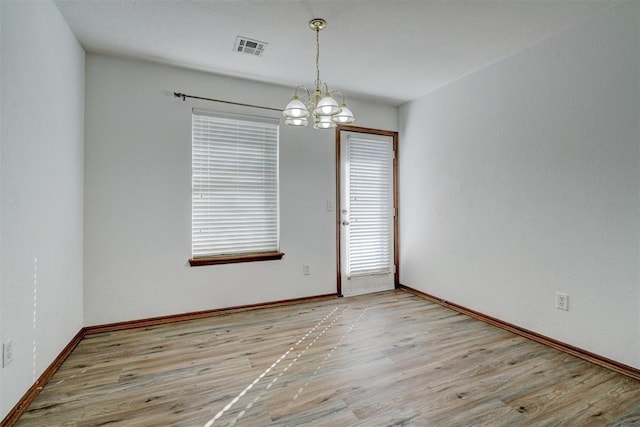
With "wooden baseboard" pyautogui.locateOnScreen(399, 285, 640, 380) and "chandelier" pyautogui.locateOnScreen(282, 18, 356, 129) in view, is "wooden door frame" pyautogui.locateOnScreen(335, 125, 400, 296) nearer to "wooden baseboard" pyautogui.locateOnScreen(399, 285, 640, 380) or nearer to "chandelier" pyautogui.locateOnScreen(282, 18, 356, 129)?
"wooden baseboard" pyautogui.locateOnScreen(399, 285, 640, 380)

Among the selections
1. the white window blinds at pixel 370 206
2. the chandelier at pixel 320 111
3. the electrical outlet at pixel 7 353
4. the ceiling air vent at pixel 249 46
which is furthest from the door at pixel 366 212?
the electrical outlet at pixel 7 353

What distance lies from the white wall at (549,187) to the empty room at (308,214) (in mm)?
16

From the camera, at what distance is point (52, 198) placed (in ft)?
7.10

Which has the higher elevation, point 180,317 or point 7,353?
point 7,353

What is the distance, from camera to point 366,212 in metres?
4.18

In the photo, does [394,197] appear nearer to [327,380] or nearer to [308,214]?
[308,214]

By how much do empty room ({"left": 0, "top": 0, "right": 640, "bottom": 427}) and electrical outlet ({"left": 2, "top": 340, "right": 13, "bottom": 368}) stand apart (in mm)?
14

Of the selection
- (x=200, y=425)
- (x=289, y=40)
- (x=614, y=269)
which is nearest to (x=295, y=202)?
(x=289, y=40)

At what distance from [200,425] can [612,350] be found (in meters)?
2.81

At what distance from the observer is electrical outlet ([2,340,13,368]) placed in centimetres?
158

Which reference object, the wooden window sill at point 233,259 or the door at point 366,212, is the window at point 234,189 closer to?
the wooden window sill at point 233,259

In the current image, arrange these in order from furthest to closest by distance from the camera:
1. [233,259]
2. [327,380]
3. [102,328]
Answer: [233,259] → [102,328] → [327,380]

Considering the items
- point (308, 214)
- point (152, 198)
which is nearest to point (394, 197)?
point (308, 214)

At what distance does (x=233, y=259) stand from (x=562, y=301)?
303 centimetres
